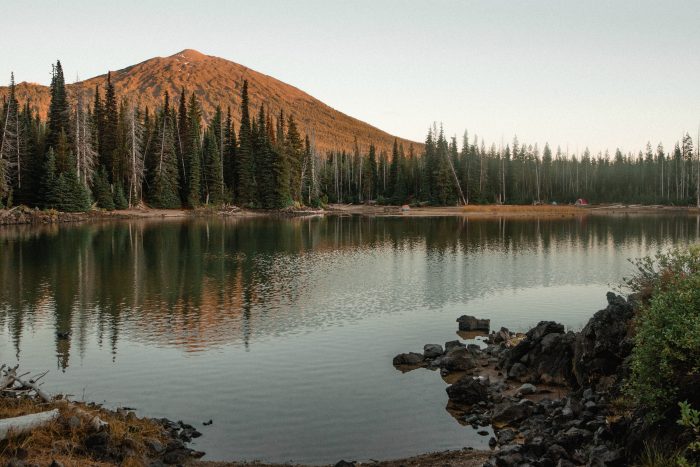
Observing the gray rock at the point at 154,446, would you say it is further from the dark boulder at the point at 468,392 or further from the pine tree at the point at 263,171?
the pine tree at the point at 263,171

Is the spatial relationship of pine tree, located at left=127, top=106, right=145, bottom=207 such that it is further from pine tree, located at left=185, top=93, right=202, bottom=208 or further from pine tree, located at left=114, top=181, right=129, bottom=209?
pine tree, located at left=185, top=93, right=202, bottom=208

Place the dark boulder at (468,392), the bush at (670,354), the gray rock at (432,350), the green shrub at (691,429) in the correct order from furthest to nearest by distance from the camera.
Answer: the gray rock at (432,350) < the dark boulder at (468,392) < the bush at (670,354) < the green shrub at (691,429)

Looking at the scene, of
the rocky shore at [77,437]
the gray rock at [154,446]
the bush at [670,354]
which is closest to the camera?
the bush at [670,354]

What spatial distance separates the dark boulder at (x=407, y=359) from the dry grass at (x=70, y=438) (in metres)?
10.3

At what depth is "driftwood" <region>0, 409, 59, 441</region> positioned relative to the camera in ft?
41.1

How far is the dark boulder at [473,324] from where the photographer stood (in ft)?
96.9

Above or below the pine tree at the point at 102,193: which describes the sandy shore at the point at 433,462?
below

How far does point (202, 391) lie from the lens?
66.2 feet

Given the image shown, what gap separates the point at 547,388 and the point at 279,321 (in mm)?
14297

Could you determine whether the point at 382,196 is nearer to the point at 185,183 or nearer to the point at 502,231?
the point at 185,183

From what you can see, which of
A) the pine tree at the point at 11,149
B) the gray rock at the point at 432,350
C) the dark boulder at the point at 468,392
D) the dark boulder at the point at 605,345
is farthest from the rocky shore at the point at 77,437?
the pine tree at the point at 11,149

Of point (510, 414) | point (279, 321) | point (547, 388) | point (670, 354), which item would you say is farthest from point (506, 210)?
point (670, 354)

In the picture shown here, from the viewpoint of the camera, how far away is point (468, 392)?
1972 cm

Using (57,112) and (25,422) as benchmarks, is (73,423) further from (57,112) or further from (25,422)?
(57,112)
